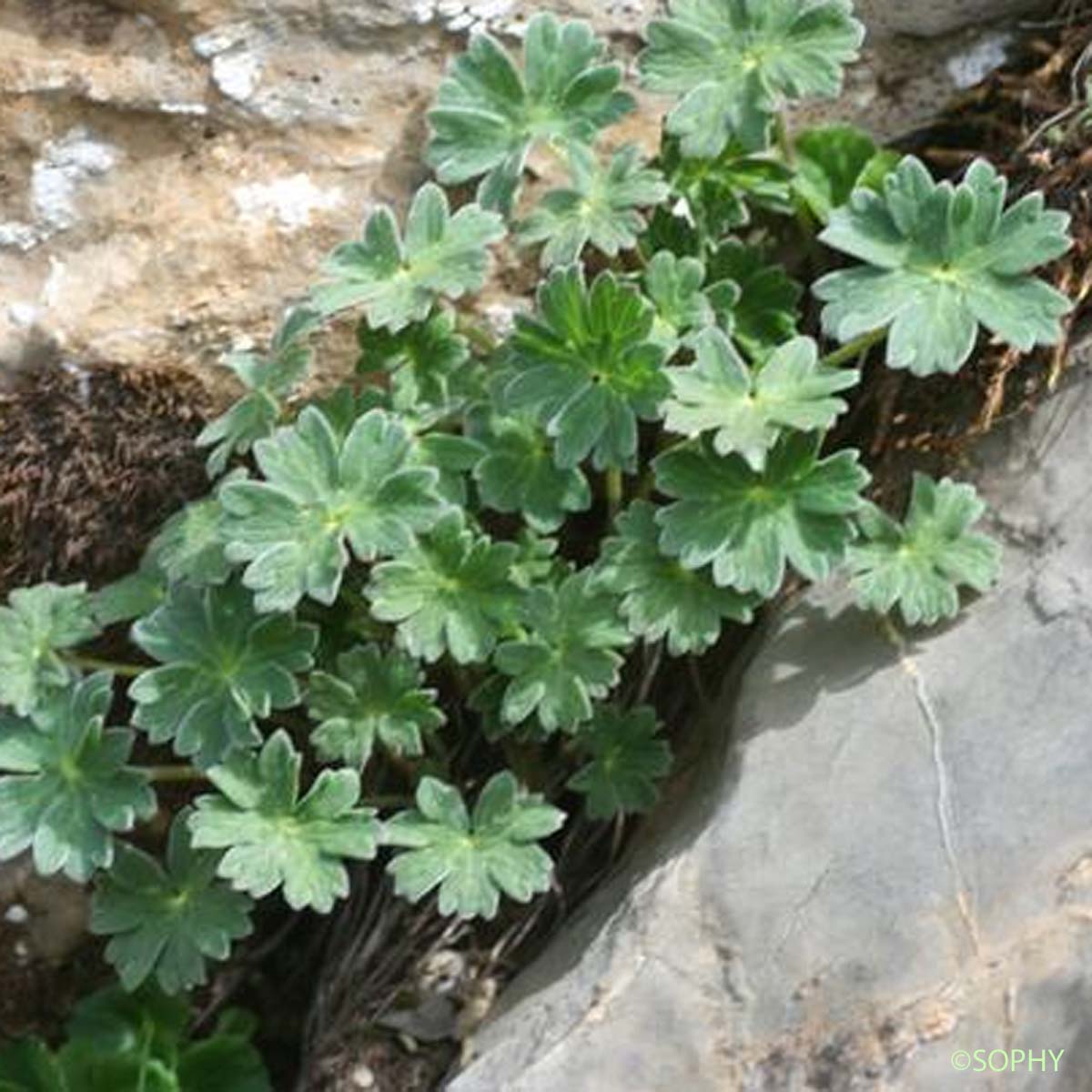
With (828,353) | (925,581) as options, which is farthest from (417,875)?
(828,353)

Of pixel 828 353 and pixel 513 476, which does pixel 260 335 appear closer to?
pixel 513 476

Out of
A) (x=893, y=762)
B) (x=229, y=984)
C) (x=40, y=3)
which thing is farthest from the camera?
(x=229, y=984)

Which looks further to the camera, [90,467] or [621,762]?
[90,467]

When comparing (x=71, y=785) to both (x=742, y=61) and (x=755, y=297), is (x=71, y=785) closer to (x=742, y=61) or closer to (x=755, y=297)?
(x=755, y=297)

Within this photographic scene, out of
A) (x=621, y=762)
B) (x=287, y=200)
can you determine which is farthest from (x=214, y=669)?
(x=287, y=200)

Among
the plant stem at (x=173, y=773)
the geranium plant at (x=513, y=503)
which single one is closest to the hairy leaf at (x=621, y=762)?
the geranium plant at (x=513, y=503)

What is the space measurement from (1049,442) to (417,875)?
3.09 feet

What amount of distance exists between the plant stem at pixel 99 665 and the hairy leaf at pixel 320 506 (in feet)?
0.84

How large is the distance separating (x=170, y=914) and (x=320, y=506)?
580 mm

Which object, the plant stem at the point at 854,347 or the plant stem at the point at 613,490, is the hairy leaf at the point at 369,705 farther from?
the plant stem at the point at 854,347

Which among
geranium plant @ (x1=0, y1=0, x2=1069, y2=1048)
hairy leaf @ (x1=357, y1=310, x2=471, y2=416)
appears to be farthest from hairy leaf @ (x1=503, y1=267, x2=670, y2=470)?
hairy leaf @ (x1=357, y1=310, x2=471, y2=416)

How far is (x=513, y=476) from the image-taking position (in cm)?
296

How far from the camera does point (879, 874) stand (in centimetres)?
273

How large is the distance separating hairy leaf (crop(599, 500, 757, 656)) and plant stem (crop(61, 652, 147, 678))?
604 millimetres
